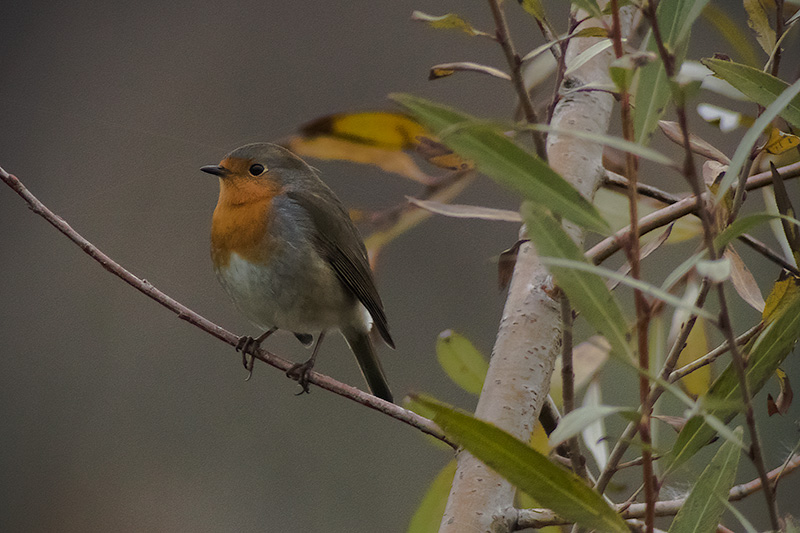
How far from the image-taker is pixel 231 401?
10.0 ft

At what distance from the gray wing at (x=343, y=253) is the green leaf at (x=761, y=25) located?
3.58 feet

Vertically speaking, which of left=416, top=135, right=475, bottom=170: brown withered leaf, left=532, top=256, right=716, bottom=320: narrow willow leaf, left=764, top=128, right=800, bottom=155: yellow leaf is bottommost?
left=532, top=256, right=716, bottom=320: narrow willow leaf

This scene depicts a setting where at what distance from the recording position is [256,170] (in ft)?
6.17

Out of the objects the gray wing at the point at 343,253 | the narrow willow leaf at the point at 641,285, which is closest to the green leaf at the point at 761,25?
the narrow willow leaf at the point at 641,285

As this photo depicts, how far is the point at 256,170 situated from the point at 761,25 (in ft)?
4.22

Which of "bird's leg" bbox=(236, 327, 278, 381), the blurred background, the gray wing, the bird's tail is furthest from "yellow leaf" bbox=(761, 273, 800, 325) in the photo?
the blurred background

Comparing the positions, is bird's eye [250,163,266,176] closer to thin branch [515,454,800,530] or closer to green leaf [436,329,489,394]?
green leaf [436,329,489,394]

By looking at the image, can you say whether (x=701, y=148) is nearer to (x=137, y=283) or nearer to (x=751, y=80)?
(x=751, y=80)

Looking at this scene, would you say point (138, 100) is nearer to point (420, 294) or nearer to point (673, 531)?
Result: point (420, 294)

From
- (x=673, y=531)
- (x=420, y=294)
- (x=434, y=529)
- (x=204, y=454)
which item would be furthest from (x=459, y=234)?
(x=673, y=531)

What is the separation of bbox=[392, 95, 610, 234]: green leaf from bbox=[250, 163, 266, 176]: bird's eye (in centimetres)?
140

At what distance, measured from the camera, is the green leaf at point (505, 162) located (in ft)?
1.64

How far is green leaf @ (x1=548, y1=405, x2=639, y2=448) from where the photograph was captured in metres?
0.47

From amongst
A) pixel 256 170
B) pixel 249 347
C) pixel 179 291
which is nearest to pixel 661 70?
pixel 249 347
